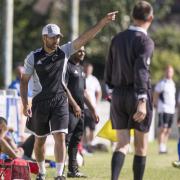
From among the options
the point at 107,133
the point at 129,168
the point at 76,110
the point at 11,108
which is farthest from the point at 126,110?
the point at 11,108

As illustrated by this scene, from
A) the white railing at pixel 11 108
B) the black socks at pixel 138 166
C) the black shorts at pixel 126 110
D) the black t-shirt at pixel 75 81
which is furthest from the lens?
the white railing at pixel 11 108

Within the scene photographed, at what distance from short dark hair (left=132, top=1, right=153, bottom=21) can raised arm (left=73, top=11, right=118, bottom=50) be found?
1022 millimetres

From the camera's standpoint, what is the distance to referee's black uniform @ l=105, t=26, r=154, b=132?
374 inches

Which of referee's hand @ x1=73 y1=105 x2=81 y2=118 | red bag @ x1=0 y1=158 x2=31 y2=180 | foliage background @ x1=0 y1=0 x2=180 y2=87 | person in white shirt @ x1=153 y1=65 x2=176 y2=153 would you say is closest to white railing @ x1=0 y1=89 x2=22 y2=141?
person in white shirt @ x1=153 y1=65 x2=176 y2=153

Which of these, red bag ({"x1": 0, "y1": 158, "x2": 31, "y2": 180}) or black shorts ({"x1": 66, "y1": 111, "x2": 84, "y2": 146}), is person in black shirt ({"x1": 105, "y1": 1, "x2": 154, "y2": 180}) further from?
black shorts ({"x1": 66, "y1": 111, "x2": 84, "y2": 146})

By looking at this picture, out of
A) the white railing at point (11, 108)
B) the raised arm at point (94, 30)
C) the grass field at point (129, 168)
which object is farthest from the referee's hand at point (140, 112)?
the white railing at point (11, 108)

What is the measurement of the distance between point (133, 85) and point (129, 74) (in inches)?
5.2

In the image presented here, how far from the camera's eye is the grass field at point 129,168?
508 inches

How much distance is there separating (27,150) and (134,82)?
5.85 meters

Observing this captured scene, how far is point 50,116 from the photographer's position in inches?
444

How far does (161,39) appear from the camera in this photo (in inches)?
1805

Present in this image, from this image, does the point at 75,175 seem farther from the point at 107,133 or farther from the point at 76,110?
the point at 107,133

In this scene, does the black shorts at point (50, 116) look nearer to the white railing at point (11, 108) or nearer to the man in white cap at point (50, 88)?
the man in white cap at point (50, 88)

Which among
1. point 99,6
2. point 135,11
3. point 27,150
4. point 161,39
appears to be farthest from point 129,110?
point 161,39
